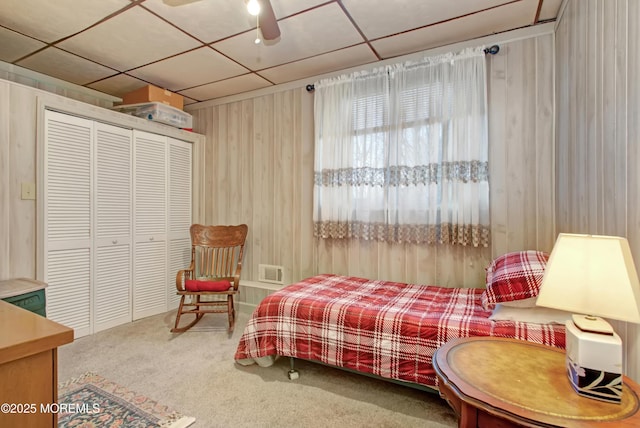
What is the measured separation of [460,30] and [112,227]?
141 inches

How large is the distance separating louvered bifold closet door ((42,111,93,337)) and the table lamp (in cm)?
345

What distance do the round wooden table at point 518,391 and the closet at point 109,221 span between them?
311 cm

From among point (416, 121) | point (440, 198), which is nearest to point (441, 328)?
point (440, 198)

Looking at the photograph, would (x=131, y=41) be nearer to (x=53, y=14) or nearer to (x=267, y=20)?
(x=53, y=14)

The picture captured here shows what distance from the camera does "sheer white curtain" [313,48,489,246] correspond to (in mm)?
2521

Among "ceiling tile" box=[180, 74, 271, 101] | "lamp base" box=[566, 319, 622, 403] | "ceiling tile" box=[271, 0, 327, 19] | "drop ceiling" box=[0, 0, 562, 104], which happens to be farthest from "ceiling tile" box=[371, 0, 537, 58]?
"lamp base" box=[566, 319, 622, 403]

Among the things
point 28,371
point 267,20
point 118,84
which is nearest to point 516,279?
point 267,20

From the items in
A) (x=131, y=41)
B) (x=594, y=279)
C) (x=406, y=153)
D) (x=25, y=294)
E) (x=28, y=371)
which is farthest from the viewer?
(x=406, y=153)

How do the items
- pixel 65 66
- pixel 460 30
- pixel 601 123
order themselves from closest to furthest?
1. pixel 601 123
2. pixel 460 30
3. pixel 65 66

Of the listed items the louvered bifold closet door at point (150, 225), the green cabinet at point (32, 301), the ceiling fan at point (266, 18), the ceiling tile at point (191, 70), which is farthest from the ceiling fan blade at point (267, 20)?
the green cabinet at point (32, 301)

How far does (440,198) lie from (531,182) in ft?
2.19

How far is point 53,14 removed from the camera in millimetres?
2186

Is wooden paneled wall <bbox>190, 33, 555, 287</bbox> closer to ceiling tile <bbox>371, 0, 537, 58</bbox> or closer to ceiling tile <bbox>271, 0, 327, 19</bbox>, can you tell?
ceiling tile <bbox>371, 0, 537, 58</bbox>

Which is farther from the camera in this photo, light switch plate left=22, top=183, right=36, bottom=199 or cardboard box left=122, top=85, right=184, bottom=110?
cardboard box left=122, top=85, right=184, bottom=110
